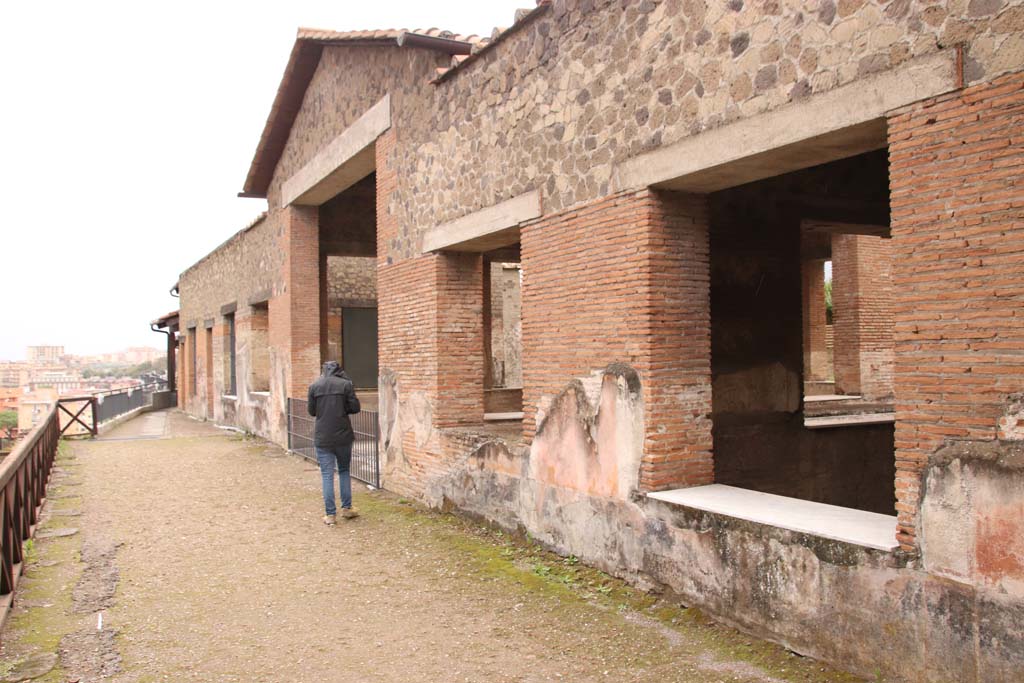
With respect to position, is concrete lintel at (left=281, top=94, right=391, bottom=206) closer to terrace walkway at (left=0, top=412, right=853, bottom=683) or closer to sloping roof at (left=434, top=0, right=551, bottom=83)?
sloping roof at (left=434, top=0, right=551, bottom=83)

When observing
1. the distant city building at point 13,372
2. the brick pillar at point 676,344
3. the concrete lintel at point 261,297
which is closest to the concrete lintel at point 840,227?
the brick pillar at point 676,344

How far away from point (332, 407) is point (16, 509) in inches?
106

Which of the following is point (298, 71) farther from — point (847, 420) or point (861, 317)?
point (861, 317)

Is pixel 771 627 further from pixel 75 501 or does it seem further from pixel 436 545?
pixel 75 501

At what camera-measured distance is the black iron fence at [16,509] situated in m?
5.10

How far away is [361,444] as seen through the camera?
1053 cm

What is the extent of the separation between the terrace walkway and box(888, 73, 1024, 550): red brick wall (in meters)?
1.31

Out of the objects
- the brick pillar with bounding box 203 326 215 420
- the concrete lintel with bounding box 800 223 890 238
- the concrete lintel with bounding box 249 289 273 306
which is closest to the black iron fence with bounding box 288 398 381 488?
the concrete lintel with bounding box 249 289 273 306

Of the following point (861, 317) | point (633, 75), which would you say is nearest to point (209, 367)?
point (861, 317)

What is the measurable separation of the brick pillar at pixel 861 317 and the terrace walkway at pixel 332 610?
8.84 m

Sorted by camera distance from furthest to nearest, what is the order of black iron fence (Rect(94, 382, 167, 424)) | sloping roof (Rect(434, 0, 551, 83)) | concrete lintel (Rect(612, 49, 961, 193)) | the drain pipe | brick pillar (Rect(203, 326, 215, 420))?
the drain pipe
brick pillar (Rect(203, 326, 215, 420))
black iron fence (Rect(94, 382, 167, 424))
sloping roof (Rect(434, 0, 551, 83))
concrete lintel (Rect(612, 49, 961, 193))

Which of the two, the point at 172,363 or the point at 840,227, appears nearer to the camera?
the point at 840,227

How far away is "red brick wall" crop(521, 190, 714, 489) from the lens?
515 centimetres

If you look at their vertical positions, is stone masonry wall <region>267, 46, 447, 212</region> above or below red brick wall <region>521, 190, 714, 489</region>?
above
